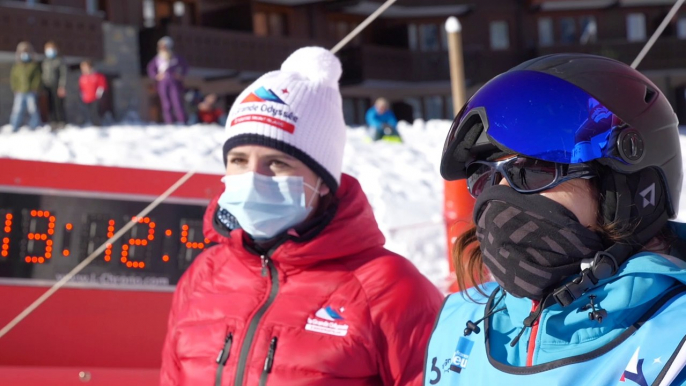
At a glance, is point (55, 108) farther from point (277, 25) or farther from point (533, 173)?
point (533, 173)

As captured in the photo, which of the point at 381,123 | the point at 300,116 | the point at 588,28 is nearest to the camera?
the point at 300,116

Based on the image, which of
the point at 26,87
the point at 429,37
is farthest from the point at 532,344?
the point at 429,37

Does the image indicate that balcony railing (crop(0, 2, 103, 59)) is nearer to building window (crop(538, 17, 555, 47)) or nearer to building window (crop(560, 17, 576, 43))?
building window (crop(538, 17, 555, 47))

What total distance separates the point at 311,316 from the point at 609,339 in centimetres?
107

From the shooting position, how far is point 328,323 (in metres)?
2.48

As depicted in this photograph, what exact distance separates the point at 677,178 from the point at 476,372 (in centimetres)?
56

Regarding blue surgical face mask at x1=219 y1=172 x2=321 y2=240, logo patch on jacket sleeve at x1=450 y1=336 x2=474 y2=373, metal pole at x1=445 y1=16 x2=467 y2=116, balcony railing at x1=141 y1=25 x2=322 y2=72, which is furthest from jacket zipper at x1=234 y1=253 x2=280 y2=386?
balcony railing at x1=141 y1=25 x2=322 y2=72

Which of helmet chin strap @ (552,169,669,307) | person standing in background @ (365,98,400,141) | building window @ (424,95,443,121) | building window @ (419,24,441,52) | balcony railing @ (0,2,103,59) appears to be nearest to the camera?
helmet chin strap @ (552,169,669,307)

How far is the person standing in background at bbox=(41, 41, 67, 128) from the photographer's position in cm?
1642

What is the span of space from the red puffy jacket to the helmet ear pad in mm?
863

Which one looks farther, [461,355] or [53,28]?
[53,28]

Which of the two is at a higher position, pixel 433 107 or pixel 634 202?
A: pixel 634 202

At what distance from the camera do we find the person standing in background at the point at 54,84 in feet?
53.9

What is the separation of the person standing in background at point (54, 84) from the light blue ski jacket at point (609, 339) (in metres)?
15.4
